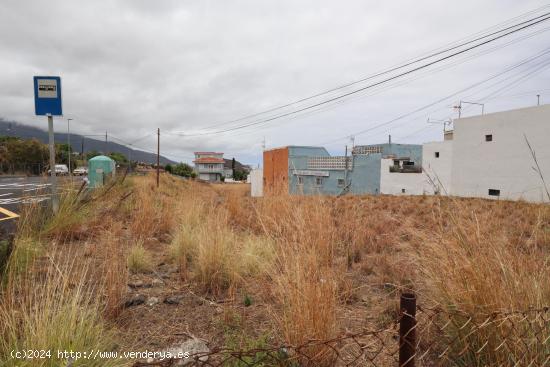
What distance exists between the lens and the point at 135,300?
261cm

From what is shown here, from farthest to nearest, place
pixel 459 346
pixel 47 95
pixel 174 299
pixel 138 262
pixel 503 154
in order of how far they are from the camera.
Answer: pixel 503 154 < pixel 47 95 < pixel 138 262 < pixel 174 299 < pixel 459 346

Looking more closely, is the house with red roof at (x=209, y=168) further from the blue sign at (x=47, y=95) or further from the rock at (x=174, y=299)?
the rock at (x=174, y=299)

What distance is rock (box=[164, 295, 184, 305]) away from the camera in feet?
8.75

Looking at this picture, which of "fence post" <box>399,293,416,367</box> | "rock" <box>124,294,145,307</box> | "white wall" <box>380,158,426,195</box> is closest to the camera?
"fence post" <box>399,293,416,367</box>

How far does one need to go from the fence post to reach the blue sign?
6.30 metres

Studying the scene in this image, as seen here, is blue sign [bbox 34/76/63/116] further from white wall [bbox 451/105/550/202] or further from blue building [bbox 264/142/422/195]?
blue building [bbox 264/142/422/195]

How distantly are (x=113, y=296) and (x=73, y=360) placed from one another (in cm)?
89

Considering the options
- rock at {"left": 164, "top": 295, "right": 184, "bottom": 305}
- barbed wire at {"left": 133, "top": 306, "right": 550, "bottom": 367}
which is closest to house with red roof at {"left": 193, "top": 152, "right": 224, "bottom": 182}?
rock at {"left": 164, "top": 295, "right": 184, "bottom": 305}

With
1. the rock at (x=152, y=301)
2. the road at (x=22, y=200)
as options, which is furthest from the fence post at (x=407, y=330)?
the road at (x=22, y=200)

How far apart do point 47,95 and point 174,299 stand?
192 inches

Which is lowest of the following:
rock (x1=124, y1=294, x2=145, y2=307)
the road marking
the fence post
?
rock (x1=124, y1=294, x2=145, y2=307)

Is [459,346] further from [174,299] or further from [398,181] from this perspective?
[398,181]

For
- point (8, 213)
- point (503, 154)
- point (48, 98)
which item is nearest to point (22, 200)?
point (48, 98)

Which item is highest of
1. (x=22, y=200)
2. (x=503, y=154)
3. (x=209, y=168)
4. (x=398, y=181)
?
(x=209, y=168)
